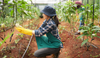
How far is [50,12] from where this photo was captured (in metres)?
1.62

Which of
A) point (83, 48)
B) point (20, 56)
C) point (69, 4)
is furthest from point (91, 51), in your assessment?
point (20, 56)

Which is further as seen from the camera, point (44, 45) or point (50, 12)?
point (44, 45)

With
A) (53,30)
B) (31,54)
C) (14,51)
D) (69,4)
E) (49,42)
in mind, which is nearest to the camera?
(53,30)

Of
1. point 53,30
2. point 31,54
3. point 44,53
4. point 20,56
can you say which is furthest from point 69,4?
point 20,56

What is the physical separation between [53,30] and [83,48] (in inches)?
38.9

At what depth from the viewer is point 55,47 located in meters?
1.66

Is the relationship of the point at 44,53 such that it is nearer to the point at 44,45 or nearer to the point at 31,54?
the point at 44,45

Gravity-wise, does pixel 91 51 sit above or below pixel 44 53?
below

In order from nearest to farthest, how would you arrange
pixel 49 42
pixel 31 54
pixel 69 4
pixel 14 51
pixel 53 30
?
pixel 53 30
pixel 49 42
pixel 14 51
pixel 31 54
pixel 69 4

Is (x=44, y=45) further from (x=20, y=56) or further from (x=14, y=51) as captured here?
(x=14, y=51)

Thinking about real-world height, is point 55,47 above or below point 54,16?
below

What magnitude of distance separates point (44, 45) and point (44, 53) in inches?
6.0

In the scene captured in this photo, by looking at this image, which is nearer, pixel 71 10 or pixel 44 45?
pixel 44 45

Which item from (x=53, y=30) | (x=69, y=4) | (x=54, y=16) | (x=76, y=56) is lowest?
(x=76, y=56)
